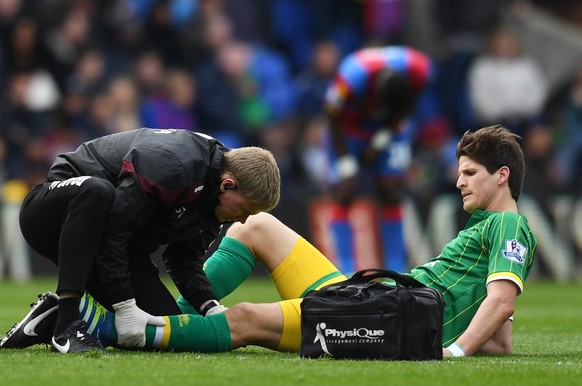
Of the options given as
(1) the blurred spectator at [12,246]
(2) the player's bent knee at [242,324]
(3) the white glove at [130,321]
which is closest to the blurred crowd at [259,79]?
(1) the blurred spectator at [12,246]

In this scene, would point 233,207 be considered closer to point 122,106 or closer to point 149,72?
point 122,106

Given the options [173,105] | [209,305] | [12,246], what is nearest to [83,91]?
[173,105]

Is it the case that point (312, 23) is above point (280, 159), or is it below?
above

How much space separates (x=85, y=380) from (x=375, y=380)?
45.3 inches

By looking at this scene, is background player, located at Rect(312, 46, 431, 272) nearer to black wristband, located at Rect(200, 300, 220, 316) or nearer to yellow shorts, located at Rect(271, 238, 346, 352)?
yellow shorts, located at Rect(271, 238, 346, 352)

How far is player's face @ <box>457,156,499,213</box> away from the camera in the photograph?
5.85 meters

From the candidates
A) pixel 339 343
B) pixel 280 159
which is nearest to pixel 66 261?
pixel 339 343

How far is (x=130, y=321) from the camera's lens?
18.4 feet

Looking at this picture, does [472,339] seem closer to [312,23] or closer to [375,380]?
[375,380]

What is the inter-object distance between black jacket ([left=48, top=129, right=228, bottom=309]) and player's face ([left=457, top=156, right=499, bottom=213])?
1232 millimetres

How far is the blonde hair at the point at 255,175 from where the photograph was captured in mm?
5570

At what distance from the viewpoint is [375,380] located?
15.3 ft

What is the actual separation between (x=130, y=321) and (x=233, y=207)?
739mm

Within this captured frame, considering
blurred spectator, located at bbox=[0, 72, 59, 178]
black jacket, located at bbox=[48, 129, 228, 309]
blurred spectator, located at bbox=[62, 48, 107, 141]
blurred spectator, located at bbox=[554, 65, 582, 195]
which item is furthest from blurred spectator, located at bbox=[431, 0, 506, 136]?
black jacket, located at bbox=[48, 129, 228, 309]
